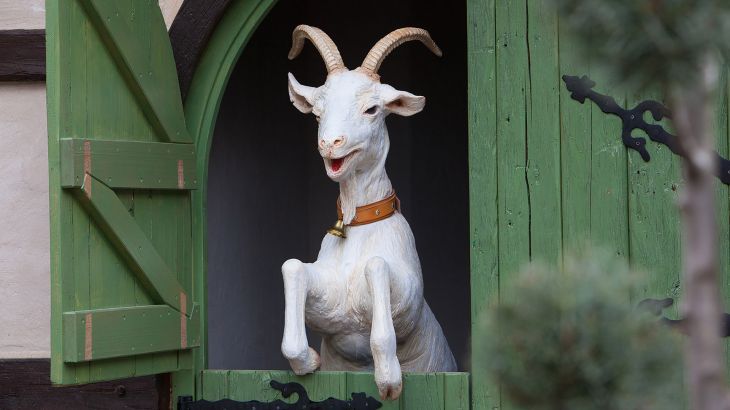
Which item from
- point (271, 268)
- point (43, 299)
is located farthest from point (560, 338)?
point (271, 268)

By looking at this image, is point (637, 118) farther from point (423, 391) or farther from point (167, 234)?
point (167, 234)

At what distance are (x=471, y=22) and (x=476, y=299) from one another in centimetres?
83

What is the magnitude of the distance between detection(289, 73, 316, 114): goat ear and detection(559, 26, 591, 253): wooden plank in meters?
0.85

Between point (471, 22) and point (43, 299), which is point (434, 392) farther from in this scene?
point (43, 299)

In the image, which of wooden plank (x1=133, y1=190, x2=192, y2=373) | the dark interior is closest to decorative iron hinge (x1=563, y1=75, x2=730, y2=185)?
wooden plank (x1=133, y1=190, x2=192, y2=373)

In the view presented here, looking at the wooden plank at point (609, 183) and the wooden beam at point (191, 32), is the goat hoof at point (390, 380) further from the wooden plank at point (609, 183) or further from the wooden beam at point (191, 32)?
the wooden beam at point (191, 32)

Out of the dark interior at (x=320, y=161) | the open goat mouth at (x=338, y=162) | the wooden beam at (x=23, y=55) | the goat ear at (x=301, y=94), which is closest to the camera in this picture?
the open goat mouth at (x=338, y=162)

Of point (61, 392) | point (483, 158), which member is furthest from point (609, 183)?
point (61, 392)

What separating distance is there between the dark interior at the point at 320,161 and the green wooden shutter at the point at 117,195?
1428 mm

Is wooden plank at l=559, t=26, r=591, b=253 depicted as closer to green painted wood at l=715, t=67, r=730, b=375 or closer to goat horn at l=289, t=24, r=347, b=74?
green painted wood at l=715, t=67, r=730, b=375

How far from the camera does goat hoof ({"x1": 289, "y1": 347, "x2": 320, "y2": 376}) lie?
12.9 ft

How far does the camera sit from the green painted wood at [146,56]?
3.88m

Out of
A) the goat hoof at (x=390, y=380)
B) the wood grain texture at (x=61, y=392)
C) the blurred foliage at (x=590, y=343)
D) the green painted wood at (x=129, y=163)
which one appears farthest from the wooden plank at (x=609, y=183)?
the blurred foliage at (x=590, y=343)

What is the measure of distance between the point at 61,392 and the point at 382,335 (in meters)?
1.25
